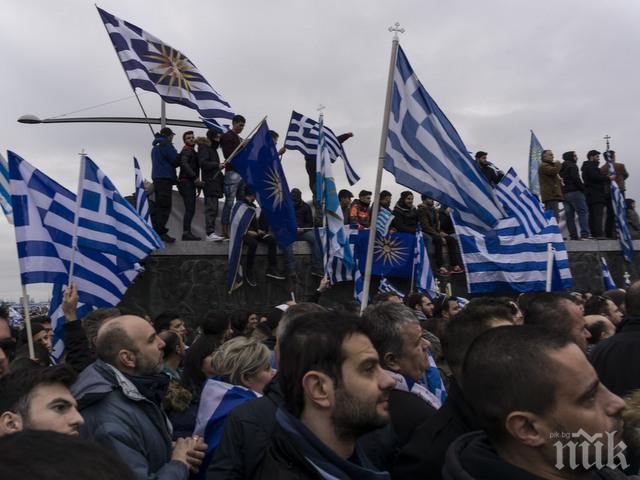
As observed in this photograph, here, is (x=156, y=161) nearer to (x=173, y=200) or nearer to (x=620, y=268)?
(x=173, y=200)

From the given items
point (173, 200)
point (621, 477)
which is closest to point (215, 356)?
point (621, 477)

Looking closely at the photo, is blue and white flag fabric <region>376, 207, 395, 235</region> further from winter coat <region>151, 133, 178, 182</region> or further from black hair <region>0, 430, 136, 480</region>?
black hair <region>0, 430, 136, 480</region>

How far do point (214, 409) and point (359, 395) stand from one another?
1368 millimetres

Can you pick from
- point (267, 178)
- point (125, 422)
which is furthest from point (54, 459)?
point (267, 178)

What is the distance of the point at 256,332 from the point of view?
643 cm

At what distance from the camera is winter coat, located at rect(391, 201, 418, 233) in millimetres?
12148

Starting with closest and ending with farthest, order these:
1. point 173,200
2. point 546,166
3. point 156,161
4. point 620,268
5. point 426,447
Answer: point 426,447 → point 156,161 → point 173,200 → point 546,166 → point 620,268

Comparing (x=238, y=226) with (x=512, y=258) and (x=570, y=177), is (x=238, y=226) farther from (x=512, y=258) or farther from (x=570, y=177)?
(x=570, y=177)

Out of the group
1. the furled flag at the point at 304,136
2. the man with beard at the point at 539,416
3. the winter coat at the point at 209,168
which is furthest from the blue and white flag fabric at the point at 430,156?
the furled flag at the point at 304,136

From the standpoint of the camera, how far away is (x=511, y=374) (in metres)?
1.89

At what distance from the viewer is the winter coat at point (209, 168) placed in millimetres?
11047

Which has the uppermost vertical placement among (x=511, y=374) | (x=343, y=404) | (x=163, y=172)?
(x=163, y=172)

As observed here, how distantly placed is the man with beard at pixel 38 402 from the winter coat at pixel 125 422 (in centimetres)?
19

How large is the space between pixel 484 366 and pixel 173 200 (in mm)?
10861
